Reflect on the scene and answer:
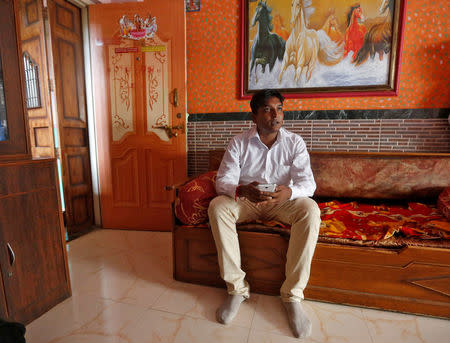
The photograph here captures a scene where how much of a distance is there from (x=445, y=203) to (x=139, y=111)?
270cm

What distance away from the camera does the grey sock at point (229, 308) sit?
1.35 m

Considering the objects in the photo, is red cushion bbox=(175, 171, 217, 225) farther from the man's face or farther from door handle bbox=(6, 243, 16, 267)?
door handle bbox=(6, 243, 16, 267)

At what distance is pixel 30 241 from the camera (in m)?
1.34

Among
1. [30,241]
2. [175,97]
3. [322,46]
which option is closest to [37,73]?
[175,97]

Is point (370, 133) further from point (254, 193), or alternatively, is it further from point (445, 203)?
point (254, 193)

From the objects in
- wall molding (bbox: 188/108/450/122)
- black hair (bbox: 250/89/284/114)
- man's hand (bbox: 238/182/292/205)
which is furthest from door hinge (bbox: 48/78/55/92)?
man's hand (bbox: 238/182/292/205)

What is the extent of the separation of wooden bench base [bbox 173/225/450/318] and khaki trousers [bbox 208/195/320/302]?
0.35 ft

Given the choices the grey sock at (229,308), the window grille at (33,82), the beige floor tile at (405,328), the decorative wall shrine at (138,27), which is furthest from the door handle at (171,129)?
the beige floor tile at (405,328)

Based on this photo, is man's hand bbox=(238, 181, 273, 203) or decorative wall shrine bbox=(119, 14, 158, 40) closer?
man's hand bbox=(238, 181, 273, 203)

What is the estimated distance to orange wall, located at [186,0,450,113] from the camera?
211 cm

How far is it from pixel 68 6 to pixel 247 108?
2.02 meters

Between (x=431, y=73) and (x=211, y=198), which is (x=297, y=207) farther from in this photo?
(x=431, y=73)

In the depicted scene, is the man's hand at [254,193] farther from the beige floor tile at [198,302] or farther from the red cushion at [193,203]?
the beige floor tile at [198,302]

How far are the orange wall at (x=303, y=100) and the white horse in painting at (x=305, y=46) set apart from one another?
0.33 m
